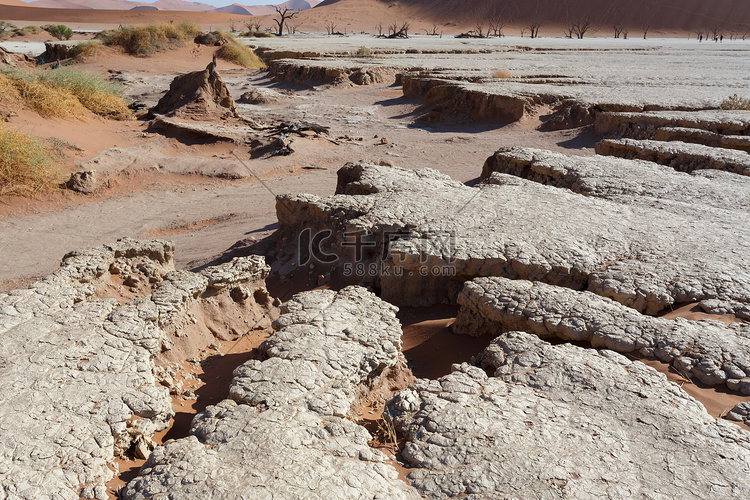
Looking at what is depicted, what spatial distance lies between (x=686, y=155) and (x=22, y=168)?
399 inches

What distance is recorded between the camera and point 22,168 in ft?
26.4

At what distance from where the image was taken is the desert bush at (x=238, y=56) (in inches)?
998

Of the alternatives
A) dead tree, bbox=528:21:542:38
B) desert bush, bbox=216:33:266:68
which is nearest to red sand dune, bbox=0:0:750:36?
dead tree, bbox=528:21:542:38

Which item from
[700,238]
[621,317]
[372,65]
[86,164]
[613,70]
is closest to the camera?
[621,317]

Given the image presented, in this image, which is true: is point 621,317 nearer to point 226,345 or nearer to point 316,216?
point 226,345

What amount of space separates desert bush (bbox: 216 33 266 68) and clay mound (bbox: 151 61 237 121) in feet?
43.2

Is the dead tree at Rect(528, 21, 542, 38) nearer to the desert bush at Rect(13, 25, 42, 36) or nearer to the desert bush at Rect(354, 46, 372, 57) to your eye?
the desert bush at Rect(354, 46, 372, 57)

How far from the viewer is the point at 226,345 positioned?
3896 millimetres

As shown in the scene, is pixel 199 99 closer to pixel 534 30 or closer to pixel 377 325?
pixel 377 325

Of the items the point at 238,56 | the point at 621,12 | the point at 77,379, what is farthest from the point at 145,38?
the point at 621,12

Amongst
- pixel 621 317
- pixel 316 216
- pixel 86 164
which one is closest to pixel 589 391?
pixel 621 317

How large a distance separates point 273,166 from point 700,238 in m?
7.73

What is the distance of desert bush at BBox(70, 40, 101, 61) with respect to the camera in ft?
74.1

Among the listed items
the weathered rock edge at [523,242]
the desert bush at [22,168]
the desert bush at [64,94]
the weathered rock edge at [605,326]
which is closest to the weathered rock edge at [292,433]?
the weathered rock edge at [605,326]
